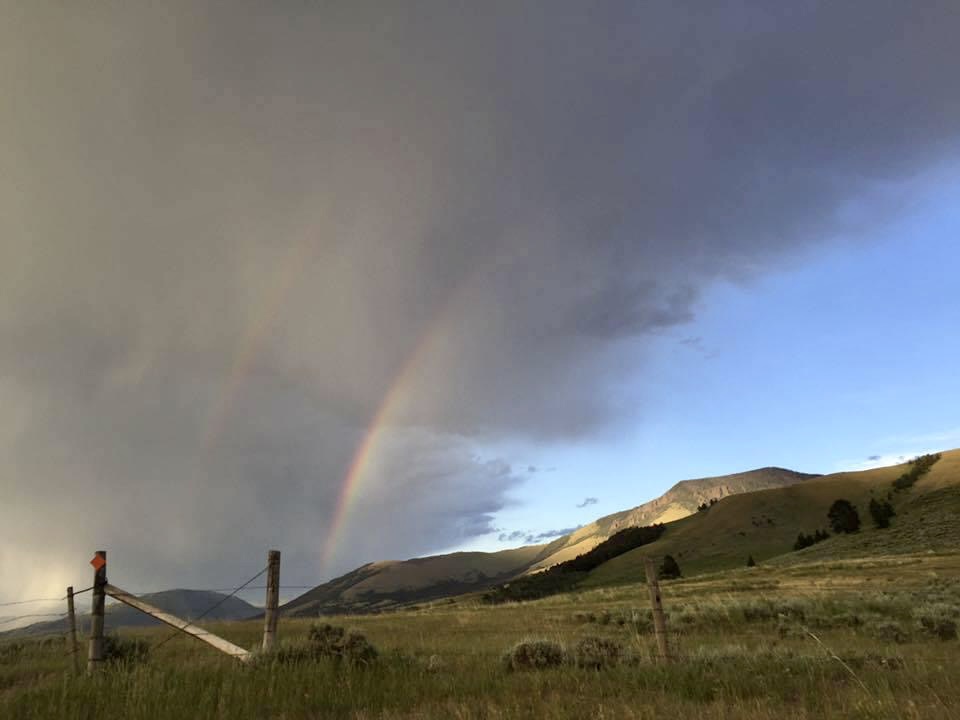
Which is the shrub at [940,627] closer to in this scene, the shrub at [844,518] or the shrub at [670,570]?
the shrub at [670,570]

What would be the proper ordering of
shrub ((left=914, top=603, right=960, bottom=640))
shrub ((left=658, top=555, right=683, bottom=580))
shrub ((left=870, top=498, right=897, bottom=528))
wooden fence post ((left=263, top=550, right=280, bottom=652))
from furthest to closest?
shrub ((left=658, top=555, right=683, bottom=580)) → shrub ((left=870, top=498, right=897, bottom=528)) → shrub ((left=914, top=603, right=960, bottom=640)) → wooden fence post ((left=263, top=550, right=280, bottom=652))

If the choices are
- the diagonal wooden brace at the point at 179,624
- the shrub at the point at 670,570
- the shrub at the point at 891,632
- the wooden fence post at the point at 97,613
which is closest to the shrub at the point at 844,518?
Result: the shrub at the point at 670,570

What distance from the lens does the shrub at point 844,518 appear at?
8494cm

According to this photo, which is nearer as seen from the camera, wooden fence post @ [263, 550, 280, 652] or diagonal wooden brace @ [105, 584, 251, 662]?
diagonal wooden brace @ [105, 584, 251, 662]

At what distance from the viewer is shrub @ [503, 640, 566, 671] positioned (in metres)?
10.6

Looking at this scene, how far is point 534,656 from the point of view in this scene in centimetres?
1102

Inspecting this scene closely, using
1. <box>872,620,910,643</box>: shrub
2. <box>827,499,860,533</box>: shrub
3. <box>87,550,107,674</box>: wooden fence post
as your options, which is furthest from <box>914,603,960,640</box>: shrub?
<box>827,499,860,533</box>: shrub

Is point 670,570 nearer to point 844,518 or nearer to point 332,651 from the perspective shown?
point 844,518

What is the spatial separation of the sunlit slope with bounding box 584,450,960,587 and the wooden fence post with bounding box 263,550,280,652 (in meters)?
68.2

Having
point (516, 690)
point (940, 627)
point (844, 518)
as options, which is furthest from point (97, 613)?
point (844, 518)

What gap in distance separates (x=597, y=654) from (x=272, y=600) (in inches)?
248

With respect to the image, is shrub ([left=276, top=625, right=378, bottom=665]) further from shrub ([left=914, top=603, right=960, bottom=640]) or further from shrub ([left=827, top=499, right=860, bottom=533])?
shrub ([left=827, top=499, right=860, bottom=533])

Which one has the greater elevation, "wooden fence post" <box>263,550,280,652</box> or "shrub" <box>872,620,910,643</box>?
"wooden fence post" <box>263,550,280,652</box>

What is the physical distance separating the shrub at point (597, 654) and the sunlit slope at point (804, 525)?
62153 millimetres
